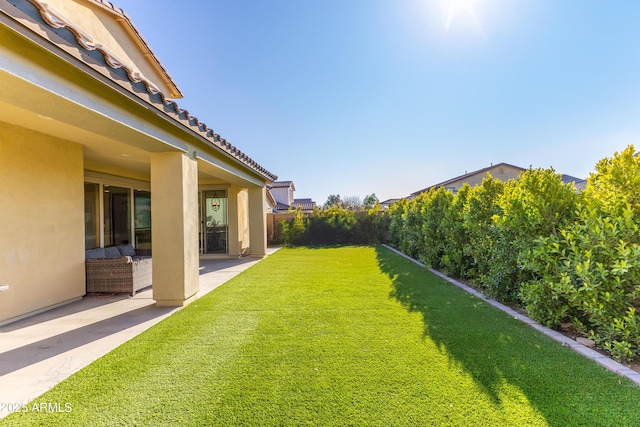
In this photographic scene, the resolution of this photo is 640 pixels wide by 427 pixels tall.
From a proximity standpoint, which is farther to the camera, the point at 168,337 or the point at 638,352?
the point at 168,337

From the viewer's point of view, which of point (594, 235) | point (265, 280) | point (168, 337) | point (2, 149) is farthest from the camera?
point (265, 280)

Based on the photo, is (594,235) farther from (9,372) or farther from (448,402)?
(9,372)

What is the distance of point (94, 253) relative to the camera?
7.26 meters

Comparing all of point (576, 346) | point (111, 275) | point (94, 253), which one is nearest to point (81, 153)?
point (94, 253)

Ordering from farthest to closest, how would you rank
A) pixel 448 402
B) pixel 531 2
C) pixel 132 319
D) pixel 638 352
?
pixel 531 2, pixel 132 319, pixel 638 352, pixel 448 402

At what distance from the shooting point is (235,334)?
4.38m

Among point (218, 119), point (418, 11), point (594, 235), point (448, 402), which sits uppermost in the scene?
point (418, 11)

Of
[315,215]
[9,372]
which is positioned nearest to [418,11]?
[9,372]

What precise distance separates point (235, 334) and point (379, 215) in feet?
50.1

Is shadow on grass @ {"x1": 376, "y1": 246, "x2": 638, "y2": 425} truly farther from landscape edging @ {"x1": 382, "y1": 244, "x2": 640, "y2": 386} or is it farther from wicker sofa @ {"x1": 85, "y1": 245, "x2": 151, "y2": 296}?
wicker sofa @ {"x1": 85, "y1": 245, "x2": 151, "y2": 296}

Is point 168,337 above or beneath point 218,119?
beneath

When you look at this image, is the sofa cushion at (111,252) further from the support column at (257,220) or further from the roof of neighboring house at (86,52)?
the support column at (257,220)

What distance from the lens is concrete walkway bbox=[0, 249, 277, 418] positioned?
10.3ft

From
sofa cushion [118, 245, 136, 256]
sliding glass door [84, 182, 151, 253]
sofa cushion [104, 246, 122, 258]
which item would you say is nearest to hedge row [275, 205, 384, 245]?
sliding glass door [84, 182, 151, 253]
